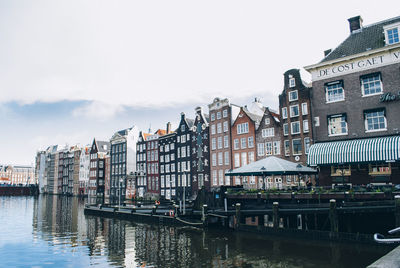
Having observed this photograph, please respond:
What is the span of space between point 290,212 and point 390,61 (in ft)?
63.5

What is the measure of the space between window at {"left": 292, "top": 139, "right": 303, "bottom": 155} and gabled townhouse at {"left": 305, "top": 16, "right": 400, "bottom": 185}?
11639mm

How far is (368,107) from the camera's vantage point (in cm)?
→ 3322

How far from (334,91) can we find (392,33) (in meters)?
8.07

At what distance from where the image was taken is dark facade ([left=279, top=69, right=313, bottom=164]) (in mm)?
47406

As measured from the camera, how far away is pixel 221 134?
2479 inches

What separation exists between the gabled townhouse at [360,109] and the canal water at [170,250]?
10.3 metres

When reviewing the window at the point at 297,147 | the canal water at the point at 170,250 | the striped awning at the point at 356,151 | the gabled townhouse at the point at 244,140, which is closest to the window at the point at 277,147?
the window at the point at 297,147

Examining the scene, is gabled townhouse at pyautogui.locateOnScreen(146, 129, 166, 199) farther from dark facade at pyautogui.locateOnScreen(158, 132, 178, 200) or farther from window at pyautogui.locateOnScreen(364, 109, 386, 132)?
window at pyautogui.locateOnScreen(364, 109, 386, 132)

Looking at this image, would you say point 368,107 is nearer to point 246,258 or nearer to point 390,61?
point 390,61

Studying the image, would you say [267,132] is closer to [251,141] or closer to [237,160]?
[251,141]

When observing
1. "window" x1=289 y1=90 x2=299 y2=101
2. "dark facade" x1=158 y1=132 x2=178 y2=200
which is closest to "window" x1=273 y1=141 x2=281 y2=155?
"window" x1=289 y1=90 x2=299 y2=101

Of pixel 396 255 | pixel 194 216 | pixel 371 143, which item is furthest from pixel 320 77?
pixel 396 255

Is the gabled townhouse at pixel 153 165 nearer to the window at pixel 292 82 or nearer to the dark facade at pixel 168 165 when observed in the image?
the dark facade at pixel 168 165

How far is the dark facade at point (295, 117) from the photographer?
156 ft
